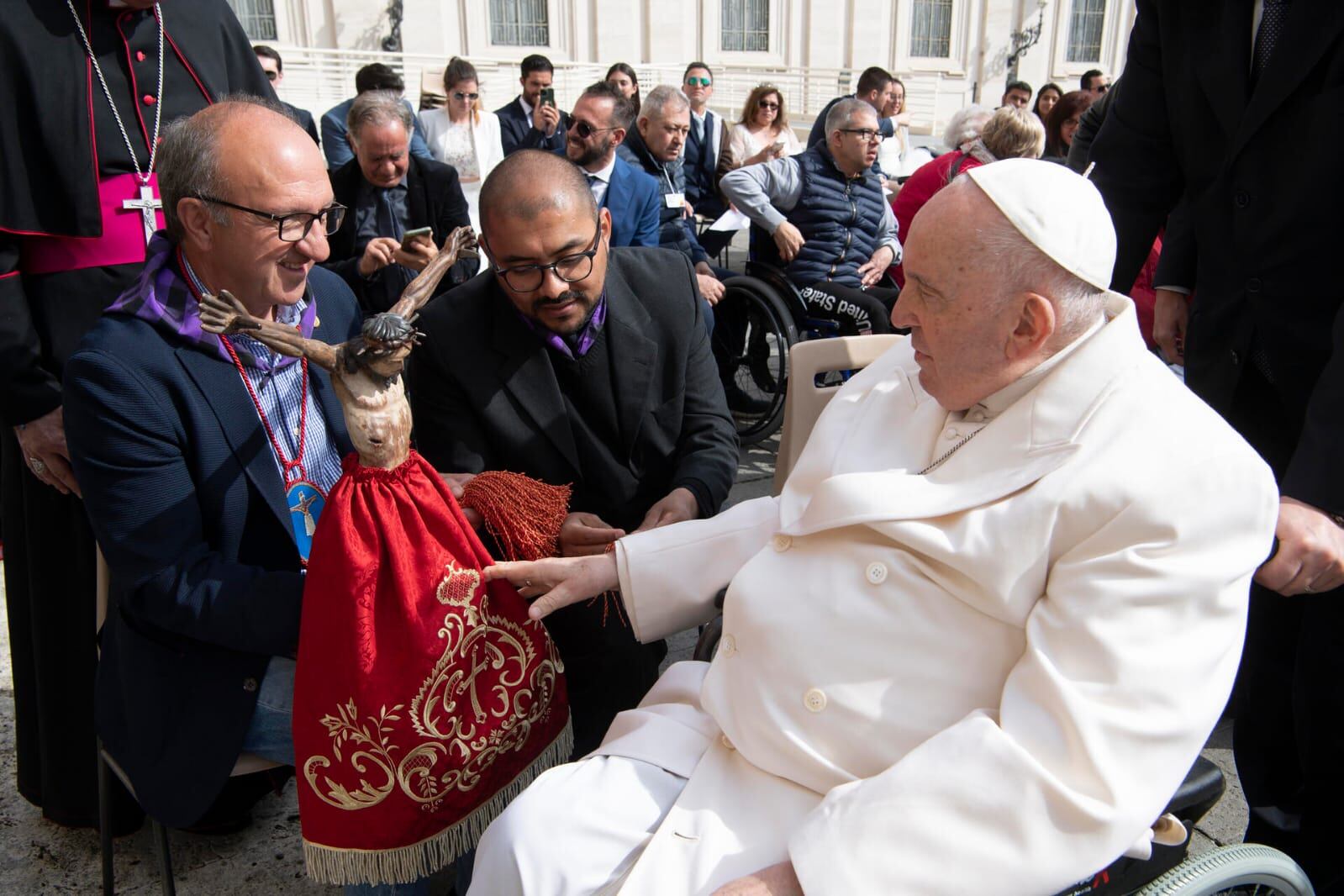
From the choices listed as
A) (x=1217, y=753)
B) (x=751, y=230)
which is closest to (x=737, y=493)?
(x=751, y=230)

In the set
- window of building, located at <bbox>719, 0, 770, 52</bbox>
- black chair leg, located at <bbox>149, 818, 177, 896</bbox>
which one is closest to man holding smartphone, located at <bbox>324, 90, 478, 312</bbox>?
black chair leg, located at <bbox>149, 818, 177, 896</bbox>

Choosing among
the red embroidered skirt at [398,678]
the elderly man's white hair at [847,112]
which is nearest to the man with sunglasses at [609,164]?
the elderly man's white hair at [847,112]

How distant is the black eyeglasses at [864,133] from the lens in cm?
555

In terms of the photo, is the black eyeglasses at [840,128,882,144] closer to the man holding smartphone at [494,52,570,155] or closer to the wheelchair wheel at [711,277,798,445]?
the wheelchair wheel at [711,277,798,445]

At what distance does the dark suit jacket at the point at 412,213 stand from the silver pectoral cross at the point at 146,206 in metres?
2.05

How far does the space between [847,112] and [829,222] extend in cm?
61

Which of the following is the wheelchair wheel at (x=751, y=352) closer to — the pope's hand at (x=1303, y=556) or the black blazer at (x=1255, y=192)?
the black blazer at (x=1255, y=192)

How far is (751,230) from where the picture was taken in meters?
6.07

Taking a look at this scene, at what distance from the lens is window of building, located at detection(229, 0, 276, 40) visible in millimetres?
23625

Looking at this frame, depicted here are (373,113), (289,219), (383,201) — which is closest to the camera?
(289,219)

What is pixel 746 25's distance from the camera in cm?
2753

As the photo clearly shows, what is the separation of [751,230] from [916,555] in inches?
189

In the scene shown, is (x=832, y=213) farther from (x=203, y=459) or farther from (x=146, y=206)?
(x=203, y=459)

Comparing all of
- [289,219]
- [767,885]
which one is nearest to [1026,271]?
[767,885]
